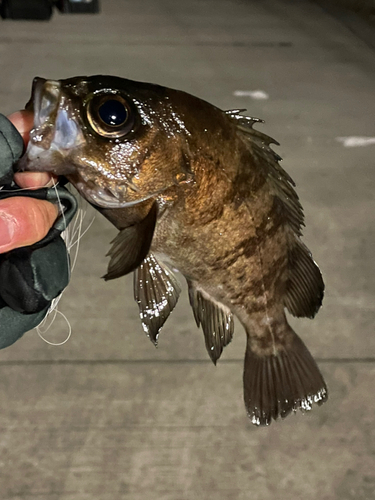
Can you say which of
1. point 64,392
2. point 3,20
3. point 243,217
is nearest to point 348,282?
point 243,217

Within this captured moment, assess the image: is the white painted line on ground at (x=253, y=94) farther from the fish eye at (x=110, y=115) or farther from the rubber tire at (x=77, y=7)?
the rubber tire at (x=77, y=7)

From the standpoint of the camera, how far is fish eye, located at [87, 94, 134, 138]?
84 centimetres

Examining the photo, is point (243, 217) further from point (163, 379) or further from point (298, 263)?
point (163, 379)

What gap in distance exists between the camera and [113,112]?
84 centimetres

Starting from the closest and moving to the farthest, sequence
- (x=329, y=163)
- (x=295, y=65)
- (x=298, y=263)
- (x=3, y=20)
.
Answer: (x=298, y=263) → (x=329, y=163) → (x=295, y=65) → (x=3, y=20)

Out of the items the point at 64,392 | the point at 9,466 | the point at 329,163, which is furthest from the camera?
the point at 329,163

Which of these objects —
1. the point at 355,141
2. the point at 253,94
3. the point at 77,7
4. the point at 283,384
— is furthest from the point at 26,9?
the point at 283,384

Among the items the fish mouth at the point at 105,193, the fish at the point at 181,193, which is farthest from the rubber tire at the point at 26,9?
the fish mouth at the point at 105,193

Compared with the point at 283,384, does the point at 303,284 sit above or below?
above

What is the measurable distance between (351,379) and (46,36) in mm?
4770

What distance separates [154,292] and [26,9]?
18.1ft

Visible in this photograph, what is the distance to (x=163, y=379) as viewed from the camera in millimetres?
1552

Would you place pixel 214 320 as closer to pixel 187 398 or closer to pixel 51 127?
pixel 187 398

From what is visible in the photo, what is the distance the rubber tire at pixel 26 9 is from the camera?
5.14 m
